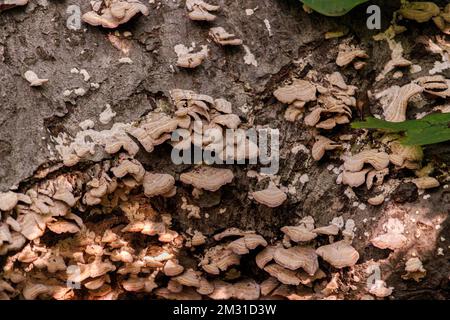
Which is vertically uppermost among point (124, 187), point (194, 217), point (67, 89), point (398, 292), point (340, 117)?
point (67, 89)

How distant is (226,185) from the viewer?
4496 mm

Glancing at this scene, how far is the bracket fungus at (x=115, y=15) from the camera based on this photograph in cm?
429

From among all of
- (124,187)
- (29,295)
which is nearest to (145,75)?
(124,187)

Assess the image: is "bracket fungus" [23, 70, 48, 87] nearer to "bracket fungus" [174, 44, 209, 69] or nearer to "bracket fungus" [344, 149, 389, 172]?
"bracket fungus" [174, 44, 209, 69]

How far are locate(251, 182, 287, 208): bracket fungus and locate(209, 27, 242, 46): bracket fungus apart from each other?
1.13 metres

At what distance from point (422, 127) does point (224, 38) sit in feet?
5.14

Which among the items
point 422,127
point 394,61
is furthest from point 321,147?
point 394,61

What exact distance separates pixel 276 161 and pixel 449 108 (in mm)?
1336

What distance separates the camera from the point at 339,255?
4172 mm

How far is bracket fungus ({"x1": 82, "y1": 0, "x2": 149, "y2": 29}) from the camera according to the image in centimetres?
429

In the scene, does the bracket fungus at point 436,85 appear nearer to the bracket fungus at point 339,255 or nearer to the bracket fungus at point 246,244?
the bracket fungus at point 339,255

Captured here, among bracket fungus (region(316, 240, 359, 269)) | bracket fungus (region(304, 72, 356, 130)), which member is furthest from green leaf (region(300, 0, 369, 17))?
bracket fungus (region(316, 240, 359, 269))

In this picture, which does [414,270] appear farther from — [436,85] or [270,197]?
[436,85]

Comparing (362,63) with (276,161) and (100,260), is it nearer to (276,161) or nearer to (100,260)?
(276,161)
